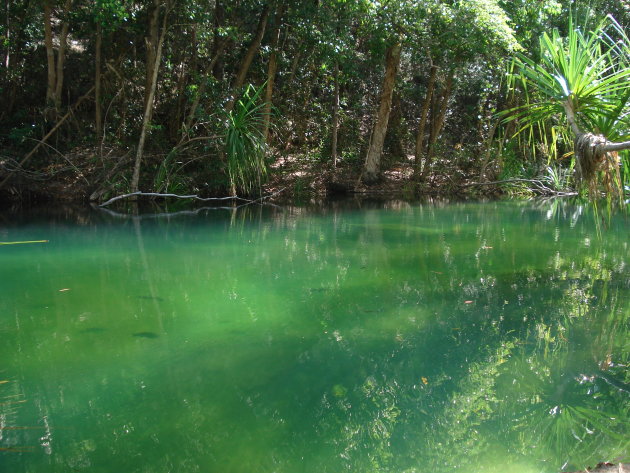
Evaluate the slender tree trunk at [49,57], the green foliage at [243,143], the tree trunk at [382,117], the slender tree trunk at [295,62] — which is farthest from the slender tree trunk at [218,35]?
the tree trunk at [382,117]

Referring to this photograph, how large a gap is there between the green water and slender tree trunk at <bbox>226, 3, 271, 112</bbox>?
5372mm

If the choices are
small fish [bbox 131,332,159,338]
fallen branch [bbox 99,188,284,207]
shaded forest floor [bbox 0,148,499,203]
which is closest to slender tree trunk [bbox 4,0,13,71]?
shaded forest floor [bbox 0,148,499,203]

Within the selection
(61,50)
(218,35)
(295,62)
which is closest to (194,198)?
(218,35)

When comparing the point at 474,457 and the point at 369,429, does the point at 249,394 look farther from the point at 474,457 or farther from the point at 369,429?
the point at 474,457

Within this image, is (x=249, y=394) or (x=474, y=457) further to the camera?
(x=249, y=394)

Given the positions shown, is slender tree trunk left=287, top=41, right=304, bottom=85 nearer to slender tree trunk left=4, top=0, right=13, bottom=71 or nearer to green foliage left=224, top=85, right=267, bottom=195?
green foliage left=224, top=85, right=267, bottom=195

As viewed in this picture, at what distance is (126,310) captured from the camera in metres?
3.12

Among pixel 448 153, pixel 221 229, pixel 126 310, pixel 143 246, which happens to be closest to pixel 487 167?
pixel 448 153

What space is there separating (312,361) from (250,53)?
843 centimetres

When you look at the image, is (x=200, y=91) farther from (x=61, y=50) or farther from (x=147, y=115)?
(x=61, y=50)

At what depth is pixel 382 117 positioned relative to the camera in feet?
38.3

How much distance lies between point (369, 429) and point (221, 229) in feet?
16.0

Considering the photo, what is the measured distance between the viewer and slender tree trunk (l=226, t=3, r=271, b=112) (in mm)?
9289

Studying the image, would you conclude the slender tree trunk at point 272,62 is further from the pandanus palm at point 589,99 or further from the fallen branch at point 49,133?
the pandanus palm at point 589,99
